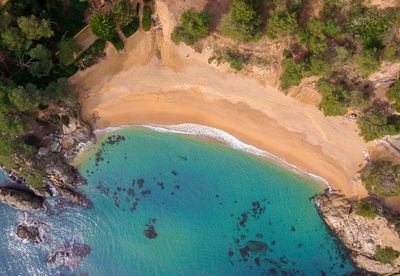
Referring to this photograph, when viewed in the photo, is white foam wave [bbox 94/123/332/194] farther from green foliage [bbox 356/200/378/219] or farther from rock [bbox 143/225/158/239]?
rock [bbox 143/225/158/239]

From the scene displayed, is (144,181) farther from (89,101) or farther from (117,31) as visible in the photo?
(117,31)

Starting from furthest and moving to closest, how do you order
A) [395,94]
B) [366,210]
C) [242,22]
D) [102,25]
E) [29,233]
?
[29,233], [366,210], [102,25], [395,94], [242,22]

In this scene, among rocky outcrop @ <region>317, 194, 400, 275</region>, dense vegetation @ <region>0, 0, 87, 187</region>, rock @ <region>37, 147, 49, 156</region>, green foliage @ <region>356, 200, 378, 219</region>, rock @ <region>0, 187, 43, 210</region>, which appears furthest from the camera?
rock @ <region>0, 187, 43, 210</region>

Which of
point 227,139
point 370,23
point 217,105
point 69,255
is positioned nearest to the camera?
point 370,23

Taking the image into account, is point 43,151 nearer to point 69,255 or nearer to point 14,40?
point 14,40

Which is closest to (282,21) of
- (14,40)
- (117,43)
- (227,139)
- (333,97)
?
(333,97)

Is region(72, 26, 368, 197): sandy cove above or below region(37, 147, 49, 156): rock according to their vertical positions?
above

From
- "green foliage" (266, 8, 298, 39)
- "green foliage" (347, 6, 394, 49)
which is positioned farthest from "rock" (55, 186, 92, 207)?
"green foliage" (347, 6, 394, 49)

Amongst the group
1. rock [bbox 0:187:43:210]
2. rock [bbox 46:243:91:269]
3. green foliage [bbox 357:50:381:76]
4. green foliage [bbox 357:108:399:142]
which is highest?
green foliage [bbox 357:50:381:76]
